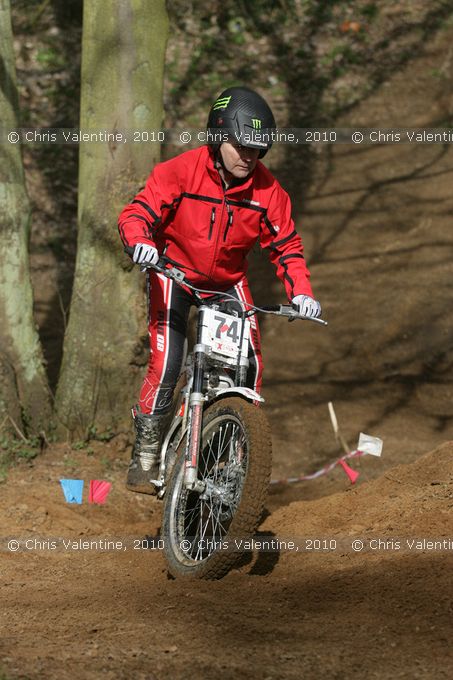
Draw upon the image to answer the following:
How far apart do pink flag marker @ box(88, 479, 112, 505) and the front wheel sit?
1668 millimetres

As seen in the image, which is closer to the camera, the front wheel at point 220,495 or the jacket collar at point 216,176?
the front wheel at point 220,495

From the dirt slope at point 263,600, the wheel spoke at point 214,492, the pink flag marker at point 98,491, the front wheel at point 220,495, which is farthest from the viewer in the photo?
the pink flag marker at point 98,491

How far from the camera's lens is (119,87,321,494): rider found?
4.79 m

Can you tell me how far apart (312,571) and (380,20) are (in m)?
14.1

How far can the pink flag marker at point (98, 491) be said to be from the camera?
21.5 feet

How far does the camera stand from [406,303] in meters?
11.2

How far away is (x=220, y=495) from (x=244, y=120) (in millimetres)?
1989

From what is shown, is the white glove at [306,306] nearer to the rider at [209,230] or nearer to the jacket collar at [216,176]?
the rider at [209,230]

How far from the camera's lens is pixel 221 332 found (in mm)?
4812

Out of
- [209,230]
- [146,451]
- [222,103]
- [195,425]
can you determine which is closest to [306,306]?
[209,230]

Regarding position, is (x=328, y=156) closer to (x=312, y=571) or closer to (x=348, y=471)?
(x=348, y=471)

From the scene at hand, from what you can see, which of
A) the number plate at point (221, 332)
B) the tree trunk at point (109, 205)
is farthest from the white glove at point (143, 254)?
the tree trunk at point (109, 205)

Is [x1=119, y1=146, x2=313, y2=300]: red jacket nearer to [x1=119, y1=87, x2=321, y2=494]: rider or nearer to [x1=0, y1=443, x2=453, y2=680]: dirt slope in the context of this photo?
[x1=119, y1=87, x2=321, y2=494]: rider

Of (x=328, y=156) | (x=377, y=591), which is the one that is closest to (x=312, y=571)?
(x=377, y=591)
